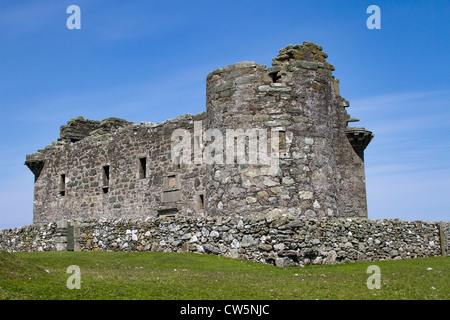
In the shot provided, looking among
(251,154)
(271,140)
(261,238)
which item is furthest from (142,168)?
(261,238)

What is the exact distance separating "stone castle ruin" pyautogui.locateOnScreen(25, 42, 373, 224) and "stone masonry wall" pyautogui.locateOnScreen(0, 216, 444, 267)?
49.2 inches

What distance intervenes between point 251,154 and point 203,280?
233 inches

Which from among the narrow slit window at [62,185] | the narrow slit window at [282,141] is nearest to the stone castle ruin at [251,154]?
the narrow slit window at [282,141]

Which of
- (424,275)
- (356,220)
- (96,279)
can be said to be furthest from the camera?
(356,220)

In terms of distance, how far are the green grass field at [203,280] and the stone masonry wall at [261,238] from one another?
469 millimetres

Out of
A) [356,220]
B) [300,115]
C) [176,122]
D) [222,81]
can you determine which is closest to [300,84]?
[300,115]

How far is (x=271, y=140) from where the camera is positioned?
1567 centimetres

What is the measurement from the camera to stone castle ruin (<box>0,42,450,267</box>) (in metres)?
14.2

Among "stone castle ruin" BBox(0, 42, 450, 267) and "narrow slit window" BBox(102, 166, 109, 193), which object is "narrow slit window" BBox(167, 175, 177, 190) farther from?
"narrow slit window" BBox(102, 166, 109, 193)

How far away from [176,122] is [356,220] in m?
8.43

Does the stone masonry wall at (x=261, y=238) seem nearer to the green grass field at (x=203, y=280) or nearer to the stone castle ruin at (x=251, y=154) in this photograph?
the green grass field at (x=203, y=280)

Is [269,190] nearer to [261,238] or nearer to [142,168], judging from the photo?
[261,238]

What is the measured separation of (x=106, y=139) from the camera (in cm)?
2439
